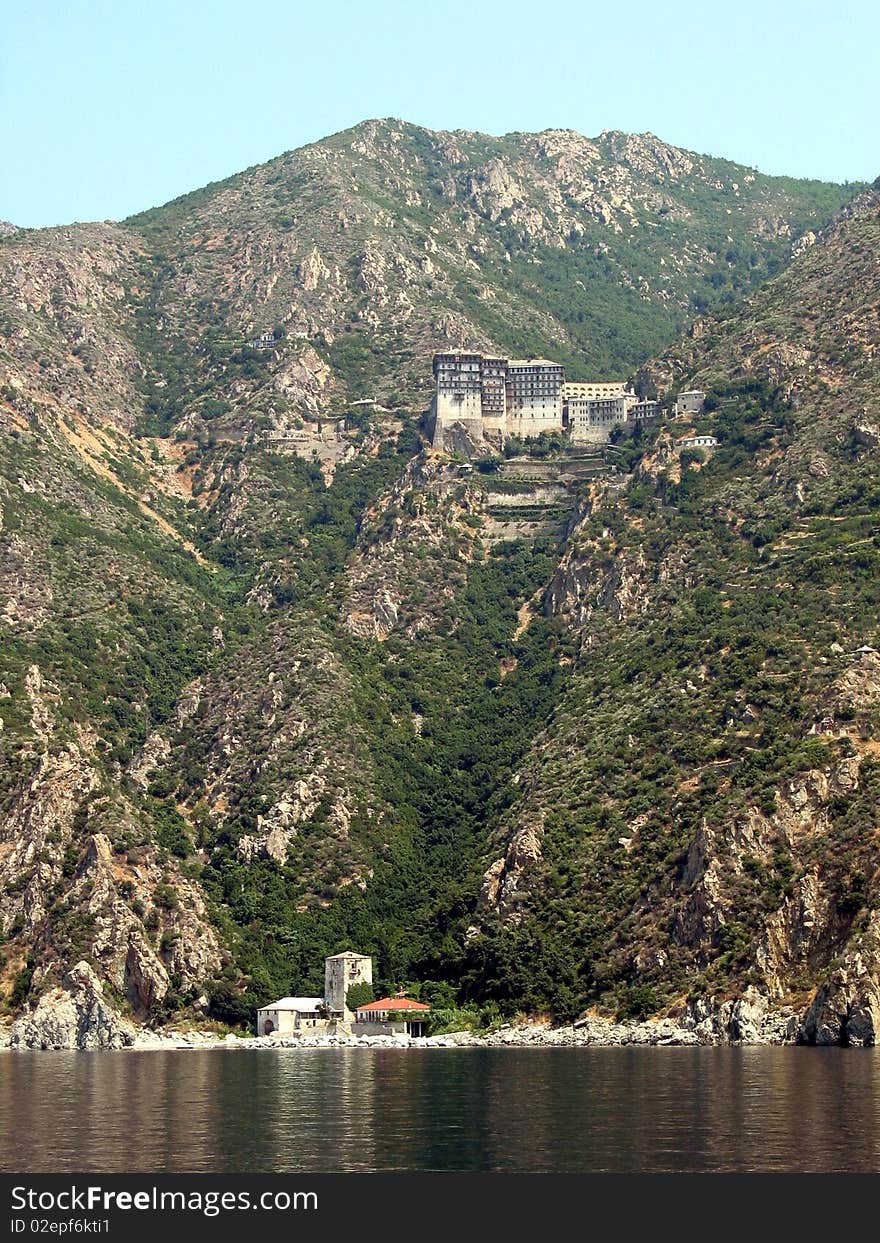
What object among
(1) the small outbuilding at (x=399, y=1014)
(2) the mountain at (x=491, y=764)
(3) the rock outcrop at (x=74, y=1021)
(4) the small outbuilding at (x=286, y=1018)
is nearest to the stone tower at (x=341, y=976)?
(4) the small outbuilding at (x=286, y=1018)

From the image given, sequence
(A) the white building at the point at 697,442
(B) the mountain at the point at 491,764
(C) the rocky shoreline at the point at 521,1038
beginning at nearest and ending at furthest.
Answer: (C) the rocky shoreline at the point at 521,1038
(B) the mountain at the point at 491,764
(A) the white building at the point at 697,442

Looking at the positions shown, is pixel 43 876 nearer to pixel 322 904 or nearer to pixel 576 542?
pixel 322 904

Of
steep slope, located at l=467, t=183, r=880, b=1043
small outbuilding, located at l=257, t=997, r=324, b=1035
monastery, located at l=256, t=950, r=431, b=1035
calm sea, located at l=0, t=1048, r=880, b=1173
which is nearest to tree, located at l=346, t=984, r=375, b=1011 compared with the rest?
monastery, located at l=256, t=950, r=431, b=1035

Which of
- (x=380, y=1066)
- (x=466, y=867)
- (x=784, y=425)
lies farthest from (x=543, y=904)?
(x=784, y=425)

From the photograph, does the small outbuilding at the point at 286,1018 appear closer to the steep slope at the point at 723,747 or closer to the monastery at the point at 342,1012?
the monastery at the point at 342,1012

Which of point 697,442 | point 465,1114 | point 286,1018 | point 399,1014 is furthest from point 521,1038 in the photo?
point 697,442

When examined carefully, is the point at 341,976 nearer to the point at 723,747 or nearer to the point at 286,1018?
the point at 286,1018
